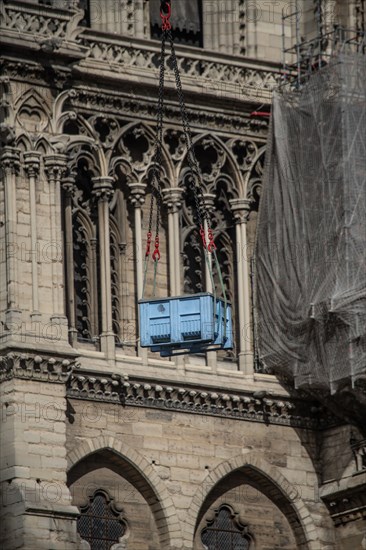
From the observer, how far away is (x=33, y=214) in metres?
55.8

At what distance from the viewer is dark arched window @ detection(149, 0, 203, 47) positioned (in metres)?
60.4

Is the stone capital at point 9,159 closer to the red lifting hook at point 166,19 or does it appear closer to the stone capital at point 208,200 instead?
the red lifting hook at point 166,19

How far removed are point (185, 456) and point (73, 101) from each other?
20.1 feet

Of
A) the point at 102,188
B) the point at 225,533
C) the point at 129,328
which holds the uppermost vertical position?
the point at 102,188

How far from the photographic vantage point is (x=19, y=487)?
178ft

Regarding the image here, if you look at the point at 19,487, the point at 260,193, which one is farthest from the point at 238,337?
the point at 19,487

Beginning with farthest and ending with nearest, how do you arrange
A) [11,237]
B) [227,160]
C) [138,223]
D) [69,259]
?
[227,160] → [138,223] → [69,259] → [11,237]

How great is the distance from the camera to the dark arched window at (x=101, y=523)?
5634 centimetres

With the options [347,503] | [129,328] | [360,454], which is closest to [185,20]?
[129,328]

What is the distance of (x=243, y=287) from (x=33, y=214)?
198 inches

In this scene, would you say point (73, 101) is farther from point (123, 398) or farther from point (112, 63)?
point (123, 398)

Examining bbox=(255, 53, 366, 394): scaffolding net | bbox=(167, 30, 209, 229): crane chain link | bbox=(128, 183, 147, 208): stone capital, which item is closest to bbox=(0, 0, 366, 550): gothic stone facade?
bbox=(128, 183, 147, 208): stone capital

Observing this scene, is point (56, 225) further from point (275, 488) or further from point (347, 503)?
point (347, 503)

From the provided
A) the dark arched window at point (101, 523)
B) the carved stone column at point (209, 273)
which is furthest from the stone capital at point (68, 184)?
the dark arched window at point (101, 523)
